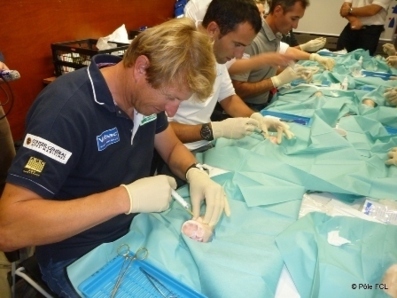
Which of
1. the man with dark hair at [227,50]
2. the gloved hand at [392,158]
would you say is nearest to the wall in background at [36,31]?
the man with dark hair at [227,50]

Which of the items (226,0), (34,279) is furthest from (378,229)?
(226,0)

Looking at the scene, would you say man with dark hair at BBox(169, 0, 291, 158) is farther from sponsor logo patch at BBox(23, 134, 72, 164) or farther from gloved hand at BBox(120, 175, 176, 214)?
sponsor logo patch at BBox(23, 134, 72, 164)

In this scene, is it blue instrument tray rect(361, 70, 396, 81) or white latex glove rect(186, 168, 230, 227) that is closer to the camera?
white latex glove rect(186, 168, 230, 227)

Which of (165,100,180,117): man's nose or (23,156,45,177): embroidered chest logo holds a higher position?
(165,100,180,117): man's nose

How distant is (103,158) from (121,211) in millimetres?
172

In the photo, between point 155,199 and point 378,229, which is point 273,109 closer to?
point 378,229

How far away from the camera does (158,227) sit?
931 millimetres

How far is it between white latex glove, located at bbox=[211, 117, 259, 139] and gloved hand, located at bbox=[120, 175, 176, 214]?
60 cm

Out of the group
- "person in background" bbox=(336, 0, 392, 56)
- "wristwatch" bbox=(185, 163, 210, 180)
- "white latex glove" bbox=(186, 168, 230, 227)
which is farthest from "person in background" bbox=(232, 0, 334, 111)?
"person in background" bbox=(336, 0, 392, 56)

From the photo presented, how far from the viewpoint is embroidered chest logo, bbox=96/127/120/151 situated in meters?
0.89

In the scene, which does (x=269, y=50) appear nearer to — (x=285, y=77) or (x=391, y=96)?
(x=285, y=77)

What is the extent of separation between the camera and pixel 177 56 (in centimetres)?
83

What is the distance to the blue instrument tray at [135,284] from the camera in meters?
0.72

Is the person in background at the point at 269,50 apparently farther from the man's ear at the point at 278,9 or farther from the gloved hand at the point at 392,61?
the gloved hand at the point at 392,61
